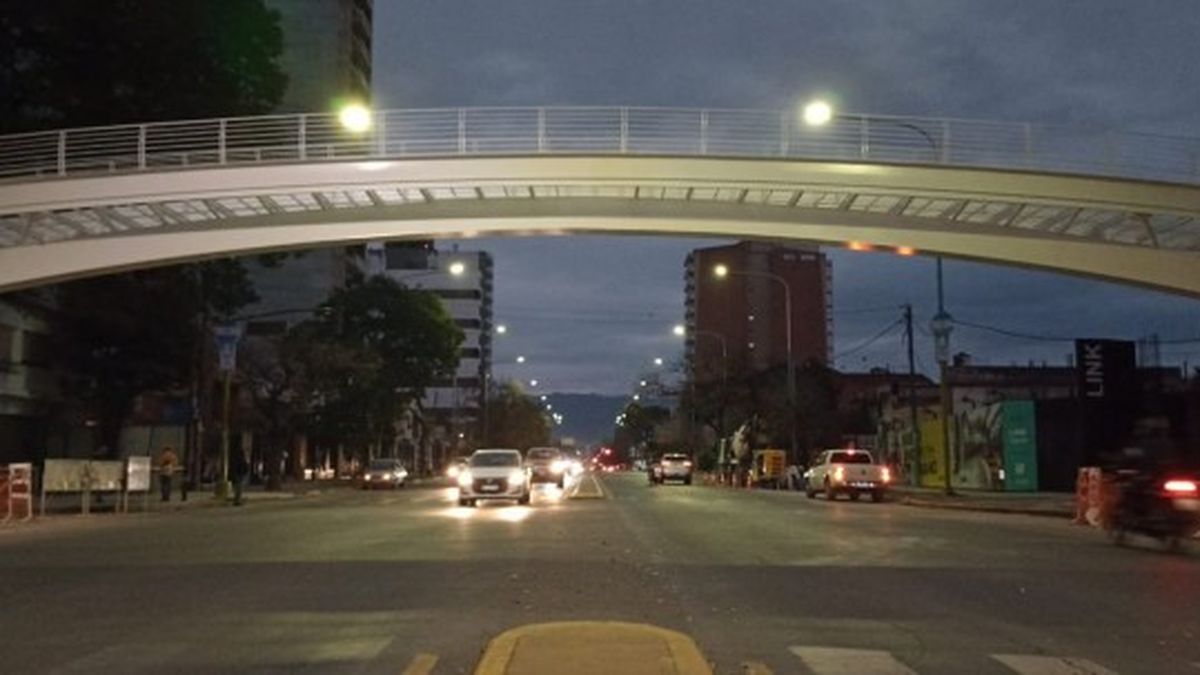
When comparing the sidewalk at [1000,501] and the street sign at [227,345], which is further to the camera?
the street sign at [227,345]

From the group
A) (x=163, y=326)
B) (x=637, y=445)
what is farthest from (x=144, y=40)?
(x=637, y=445)

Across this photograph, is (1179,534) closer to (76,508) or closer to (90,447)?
(76,508)

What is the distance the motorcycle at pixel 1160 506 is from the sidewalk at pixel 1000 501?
10.4m

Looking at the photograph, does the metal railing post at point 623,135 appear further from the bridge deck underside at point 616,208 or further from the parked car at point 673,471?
the parked car at point 673,471

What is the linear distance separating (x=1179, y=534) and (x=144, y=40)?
3268cm

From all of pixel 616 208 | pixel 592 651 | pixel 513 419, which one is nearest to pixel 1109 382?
pixel 616 208

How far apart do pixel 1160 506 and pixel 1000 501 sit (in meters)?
20.1

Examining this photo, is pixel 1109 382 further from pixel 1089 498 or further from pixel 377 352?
pixel 377 352

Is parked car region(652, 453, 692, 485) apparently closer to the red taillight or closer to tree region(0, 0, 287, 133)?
tree region(0, 0, 287, 133)

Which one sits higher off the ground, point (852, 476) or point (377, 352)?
point (377, 352)

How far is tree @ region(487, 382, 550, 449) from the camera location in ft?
431

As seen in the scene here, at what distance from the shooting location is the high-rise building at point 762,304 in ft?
452

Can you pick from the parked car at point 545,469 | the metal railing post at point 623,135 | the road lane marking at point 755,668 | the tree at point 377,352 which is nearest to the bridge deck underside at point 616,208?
the metal railing post at point 623,135

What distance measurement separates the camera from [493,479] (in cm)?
3838
